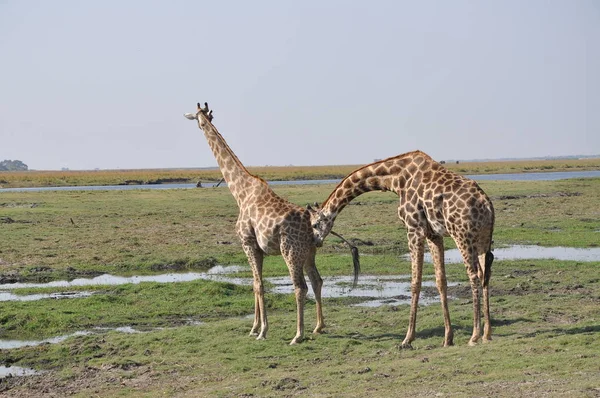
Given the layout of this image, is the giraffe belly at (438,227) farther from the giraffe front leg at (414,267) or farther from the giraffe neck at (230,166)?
the giraffe neck at (230,166)

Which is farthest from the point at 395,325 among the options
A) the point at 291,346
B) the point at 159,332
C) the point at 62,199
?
the point at 62,199

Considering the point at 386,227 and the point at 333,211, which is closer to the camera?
the point at 333,211

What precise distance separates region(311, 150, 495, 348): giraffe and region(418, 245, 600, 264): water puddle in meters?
8.03

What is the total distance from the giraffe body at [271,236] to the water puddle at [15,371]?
309 cm

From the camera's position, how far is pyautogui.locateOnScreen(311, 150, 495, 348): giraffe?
10.3 meters

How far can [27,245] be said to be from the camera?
23.0 metres

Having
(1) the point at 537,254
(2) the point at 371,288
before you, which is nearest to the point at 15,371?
(2) the point at 371,288

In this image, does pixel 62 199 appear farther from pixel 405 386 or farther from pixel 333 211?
pixel 405 386

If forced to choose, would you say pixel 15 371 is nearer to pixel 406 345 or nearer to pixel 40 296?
pixel 406 345

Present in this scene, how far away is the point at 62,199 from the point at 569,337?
3365 cm

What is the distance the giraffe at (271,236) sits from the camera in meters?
11.7

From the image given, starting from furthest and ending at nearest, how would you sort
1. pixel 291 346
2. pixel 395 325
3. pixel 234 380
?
pixel 395 325
pixel 291 346
pixel 234 380

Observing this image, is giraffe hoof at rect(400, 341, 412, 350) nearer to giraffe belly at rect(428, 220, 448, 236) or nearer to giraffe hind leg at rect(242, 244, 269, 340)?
giraffe belly at rect(428, 220, 448, 236)

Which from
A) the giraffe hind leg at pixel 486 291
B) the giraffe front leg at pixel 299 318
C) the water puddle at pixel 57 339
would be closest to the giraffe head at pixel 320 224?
the giraffe front leg at pixel 299 318
